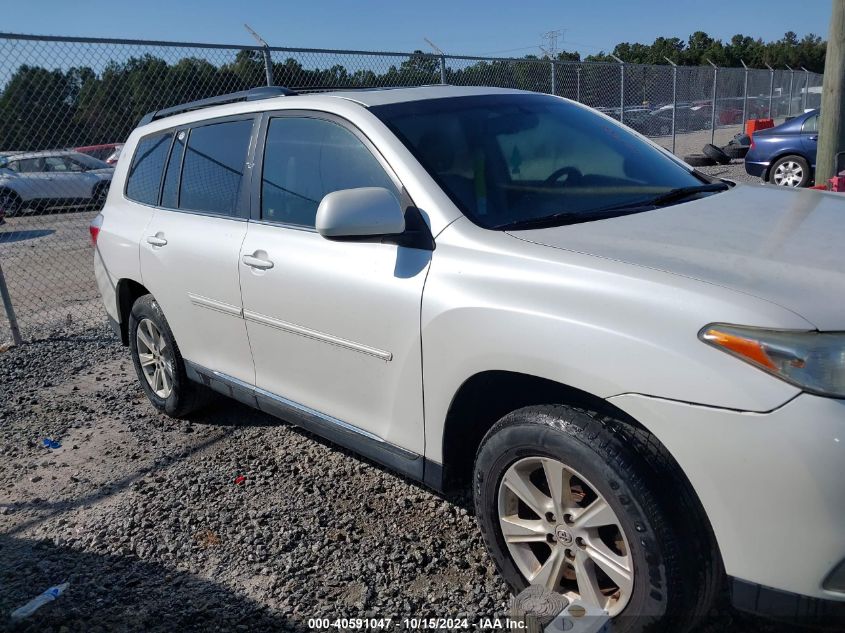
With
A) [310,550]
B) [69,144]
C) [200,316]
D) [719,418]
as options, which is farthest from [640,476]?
[69,144]

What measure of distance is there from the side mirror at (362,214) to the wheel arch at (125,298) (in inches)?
95.9

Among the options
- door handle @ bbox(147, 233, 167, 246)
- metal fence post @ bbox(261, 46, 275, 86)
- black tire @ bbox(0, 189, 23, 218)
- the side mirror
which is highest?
metal fence post @ bbox(261, 46, 275, 86)

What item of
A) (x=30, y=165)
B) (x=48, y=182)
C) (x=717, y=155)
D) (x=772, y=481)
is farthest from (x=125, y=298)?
(x=48, y=182)

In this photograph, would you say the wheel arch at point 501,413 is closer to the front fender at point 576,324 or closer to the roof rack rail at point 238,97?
the front fender at point 576,324

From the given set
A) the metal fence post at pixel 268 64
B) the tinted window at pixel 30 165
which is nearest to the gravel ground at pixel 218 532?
the metal fence post at pixel 268 64

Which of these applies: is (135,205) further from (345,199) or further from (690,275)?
(690,275)

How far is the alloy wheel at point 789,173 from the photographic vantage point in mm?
12906

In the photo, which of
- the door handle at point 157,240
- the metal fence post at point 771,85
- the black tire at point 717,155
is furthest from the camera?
the metal fence post at point 771,85

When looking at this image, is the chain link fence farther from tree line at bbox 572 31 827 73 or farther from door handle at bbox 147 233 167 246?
tree line at bbox 572 31 827 73

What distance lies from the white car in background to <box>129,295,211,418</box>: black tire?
14.4ft

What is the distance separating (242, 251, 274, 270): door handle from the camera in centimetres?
343

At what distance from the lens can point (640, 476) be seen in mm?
2176

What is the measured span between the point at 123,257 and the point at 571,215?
117 inches

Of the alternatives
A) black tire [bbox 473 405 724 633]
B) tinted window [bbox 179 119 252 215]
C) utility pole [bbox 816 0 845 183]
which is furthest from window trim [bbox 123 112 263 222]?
utility pole [bbox 816 0 845 183]
